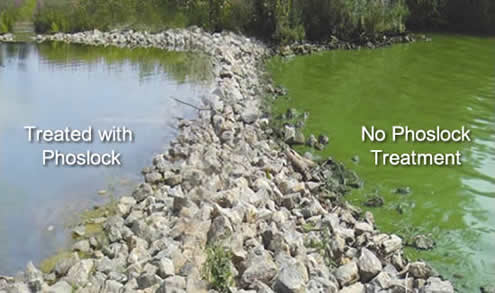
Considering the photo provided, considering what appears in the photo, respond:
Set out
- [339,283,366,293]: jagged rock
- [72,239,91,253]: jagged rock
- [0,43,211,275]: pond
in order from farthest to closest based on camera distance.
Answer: [0,43,211,275]: pond → [72,239,91,253]: jagged rock → [339,283,366,293]: jagged rock

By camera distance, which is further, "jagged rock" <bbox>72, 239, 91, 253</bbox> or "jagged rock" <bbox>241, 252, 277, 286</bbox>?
"jagged rock" <bbox>72, 239, 91, 253</bbox>

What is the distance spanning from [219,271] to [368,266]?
44.2 inches

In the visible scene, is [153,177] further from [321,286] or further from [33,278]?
[321,286]

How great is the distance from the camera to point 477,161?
6.83m

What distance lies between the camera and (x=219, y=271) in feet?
11.7

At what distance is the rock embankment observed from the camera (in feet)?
12.0

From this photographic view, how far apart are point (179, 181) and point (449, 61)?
1003 centimetres

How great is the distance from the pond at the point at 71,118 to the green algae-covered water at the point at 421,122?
2.07 metres

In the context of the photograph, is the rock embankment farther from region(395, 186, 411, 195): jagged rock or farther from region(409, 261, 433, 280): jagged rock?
region(395, 186, 411, 195): jagged rock

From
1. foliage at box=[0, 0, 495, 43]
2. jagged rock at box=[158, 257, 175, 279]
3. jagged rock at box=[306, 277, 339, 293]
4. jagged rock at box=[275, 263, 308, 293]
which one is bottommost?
jagged rock at box=[306, 277, 339, 293]

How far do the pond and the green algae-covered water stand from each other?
6.80ft

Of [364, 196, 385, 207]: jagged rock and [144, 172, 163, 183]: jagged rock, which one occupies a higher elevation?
[144, 172, 163, 183]: jagged rock

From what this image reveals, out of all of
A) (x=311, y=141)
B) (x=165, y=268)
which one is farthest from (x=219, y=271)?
(x=311, y=141)

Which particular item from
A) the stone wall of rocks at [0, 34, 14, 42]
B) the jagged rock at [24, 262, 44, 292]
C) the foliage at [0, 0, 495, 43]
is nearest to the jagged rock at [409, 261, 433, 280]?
the jagged rock at [24, 262, 44, 292]
